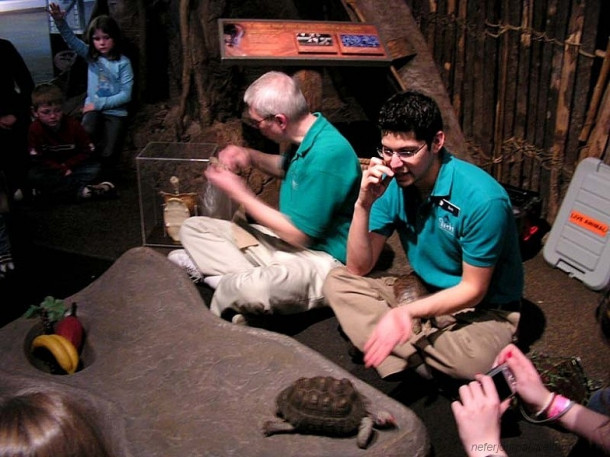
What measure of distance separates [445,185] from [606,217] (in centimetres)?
155

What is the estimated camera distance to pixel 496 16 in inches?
189

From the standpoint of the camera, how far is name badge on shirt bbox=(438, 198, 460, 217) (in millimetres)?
3043

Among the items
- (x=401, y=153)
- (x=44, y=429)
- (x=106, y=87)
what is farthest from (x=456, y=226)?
(x=106, y=87)

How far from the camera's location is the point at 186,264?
431 centimetres

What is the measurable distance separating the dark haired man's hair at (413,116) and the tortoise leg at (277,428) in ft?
4.06

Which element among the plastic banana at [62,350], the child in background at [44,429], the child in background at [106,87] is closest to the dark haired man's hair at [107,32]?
the child in background at [106,87]

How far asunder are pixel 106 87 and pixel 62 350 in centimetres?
359

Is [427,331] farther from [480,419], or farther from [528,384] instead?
[480,419]

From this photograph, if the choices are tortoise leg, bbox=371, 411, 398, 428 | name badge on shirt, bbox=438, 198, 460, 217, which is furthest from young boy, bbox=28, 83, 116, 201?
tortoise leg, bbox=371, 411, 398, 428

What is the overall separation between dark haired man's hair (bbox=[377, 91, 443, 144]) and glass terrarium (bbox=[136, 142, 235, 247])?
6.64 ft

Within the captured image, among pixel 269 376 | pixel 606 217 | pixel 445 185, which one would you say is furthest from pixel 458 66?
pixel 269 376

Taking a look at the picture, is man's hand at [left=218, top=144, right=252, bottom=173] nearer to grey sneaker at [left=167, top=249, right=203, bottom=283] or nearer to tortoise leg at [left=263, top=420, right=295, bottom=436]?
grey sneaker at [left=167, top=249, right=203, bottom=283]

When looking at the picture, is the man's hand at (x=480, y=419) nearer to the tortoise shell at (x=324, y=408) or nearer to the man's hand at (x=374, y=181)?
the tortoise shell at (x=324, y=408)

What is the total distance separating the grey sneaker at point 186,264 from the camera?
4.28 m
